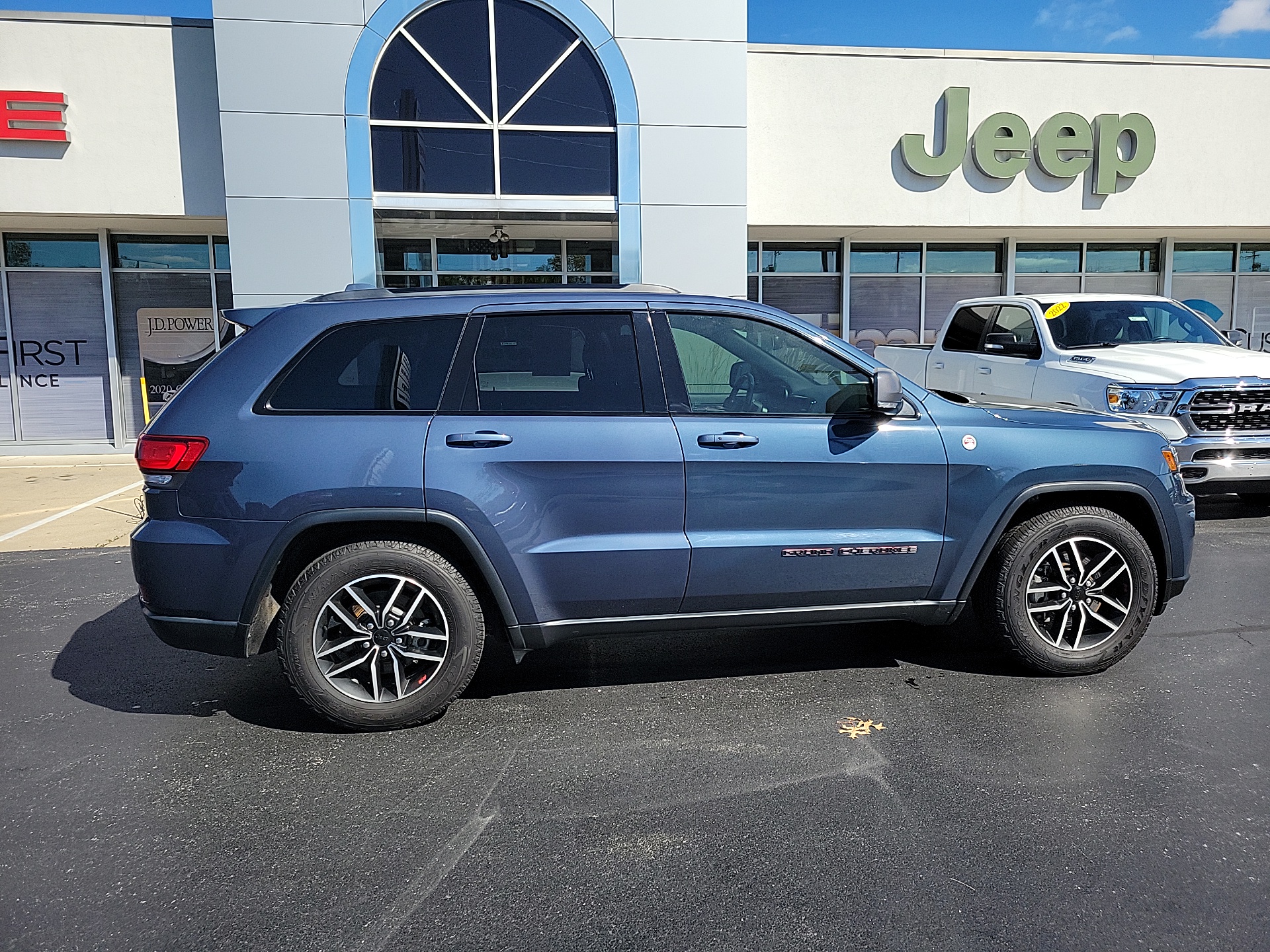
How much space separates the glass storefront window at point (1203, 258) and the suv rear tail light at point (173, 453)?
17.5m

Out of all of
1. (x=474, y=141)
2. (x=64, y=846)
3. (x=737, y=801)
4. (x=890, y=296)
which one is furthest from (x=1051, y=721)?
(x=890, y=296)

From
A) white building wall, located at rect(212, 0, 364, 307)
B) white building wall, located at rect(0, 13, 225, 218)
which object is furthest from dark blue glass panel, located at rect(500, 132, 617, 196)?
white building wall, located at rect(0, 13, 225, 218)

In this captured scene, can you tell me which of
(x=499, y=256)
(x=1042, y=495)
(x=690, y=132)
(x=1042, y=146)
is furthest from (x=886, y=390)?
(x=1042, y=146)

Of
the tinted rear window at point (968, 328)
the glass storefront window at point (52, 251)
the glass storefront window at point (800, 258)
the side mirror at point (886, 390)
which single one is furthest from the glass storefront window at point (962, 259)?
the glass storefront window at point (52, 251)

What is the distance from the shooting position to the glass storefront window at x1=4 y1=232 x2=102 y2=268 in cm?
1360

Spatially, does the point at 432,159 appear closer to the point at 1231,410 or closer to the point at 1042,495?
the point at 1231,410

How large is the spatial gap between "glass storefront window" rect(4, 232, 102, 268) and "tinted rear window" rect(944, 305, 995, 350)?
12.0 metres

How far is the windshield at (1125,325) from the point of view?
8.94 metres

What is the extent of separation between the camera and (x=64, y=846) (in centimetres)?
306

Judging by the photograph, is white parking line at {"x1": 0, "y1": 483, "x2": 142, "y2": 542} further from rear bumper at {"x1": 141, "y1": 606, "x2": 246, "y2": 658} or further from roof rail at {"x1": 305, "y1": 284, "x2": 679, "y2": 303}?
roof rail at {"x1": 305, "y1": 284, "x2": 679, "y2": 303}

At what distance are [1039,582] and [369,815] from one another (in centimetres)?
315

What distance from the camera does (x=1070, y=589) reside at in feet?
14.4

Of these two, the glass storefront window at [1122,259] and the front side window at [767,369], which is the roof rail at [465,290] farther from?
the glass storefront window at [1122,259]

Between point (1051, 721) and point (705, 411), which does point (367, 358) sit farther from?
point (1051, 721)
